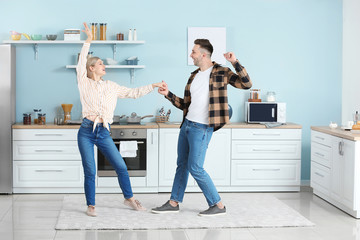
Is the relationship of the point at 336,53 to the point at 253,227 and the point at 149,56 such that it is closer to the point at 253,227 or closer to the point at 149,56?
the point at 149,56

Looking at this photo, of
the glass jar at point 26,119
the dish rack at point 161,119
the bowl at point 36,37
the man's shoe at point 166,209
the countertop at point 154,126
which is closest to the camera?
the man's shoe at point 166,209

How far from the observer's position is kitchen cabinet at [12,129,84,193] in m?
5.82

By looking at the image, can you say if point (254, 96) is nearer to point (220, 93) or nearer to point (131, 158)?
point (131, 158)

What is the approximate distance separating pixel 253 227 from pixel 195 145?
0.84 metres

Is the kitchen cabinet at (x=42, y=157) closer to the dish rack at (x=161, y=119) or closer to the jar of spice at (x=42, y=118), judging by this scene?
the jar of spice at (x=42, y=118)

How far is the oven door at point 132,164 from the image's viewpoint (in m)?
5.87

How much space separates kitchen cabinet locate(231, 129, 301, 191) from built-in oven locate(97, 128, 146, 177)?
1.00m

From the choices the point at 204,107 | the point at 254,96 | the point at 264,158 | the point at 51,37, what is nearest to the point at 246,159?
the point at 264,158

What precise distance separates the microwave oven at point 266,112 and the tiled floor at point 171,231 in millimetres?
1226

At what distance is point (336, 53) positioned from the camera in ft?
21.4

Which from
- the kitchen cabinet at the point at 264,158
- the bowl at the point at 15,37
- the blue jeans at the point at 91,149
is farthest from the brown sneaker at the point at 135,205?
the bowl at the point at 15,37

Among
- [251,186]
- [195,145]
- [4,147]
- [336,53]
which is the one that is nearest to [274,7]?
[336,53]

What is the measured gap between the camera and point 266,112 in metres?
6.17

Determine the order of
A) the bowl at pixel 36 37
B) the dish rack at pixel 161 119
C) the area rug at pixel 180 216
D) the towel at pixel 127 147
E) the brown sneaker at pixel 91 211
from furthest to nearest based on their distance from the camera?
the dish rack at pixel 161 119
the bowl at pixel 36 37
the towel at pixel 127 147
the brown sneaker at pixel 91 211
the area rug at pixel 180 216
